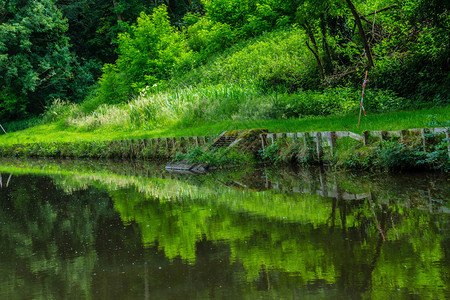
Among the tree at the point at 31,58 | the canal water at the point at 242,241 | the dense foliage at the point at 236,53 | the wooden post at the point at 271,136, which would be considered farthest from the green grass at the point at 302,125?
the tree at the point at 31,58

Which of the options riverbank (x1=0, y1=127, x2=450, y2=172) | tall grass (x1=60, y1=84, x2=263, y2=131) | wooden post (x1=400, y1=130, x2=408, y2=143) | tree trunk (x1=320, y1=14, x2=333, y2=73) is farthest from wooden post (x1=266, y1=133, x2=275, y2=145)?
tree trunk (x1=320, y1=14, x2=333, y2=73)

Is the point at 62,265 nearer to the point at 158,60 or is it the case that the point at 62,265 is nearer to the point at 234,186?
the point at 234,186

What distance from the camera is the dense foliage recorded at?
13844 millimetres

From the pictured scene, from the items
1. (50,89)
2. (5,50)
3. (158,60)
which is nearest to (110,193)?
(158,60)

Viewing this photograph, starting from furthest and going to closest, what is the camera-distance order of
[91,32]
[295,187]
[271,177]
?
[91,32] < [271,177] < [295,187]

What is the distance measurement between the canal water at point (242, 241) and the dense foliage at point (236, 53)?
227 inches

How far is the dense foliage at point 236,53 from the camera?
1384 centimetres

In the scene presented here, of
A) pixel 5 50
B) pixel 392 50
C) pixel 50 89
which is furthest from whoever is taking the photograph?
pixel 50 89

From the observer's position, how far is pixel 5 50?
36.3 metres

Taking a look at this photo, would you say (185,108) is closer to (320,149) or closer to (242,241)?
(320,149)

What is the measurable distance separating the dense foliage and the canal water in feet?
18.9

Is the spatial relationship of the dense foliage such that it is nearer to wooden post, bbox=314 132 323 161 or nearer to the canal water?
wooden post, bbox=314 132 323 161

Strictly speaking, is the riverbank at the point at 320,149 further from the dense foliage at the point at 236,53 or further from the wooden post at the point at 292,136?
the dense foliage at the point at 236,53

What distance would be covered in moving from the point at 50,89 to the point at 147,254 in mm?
38414
